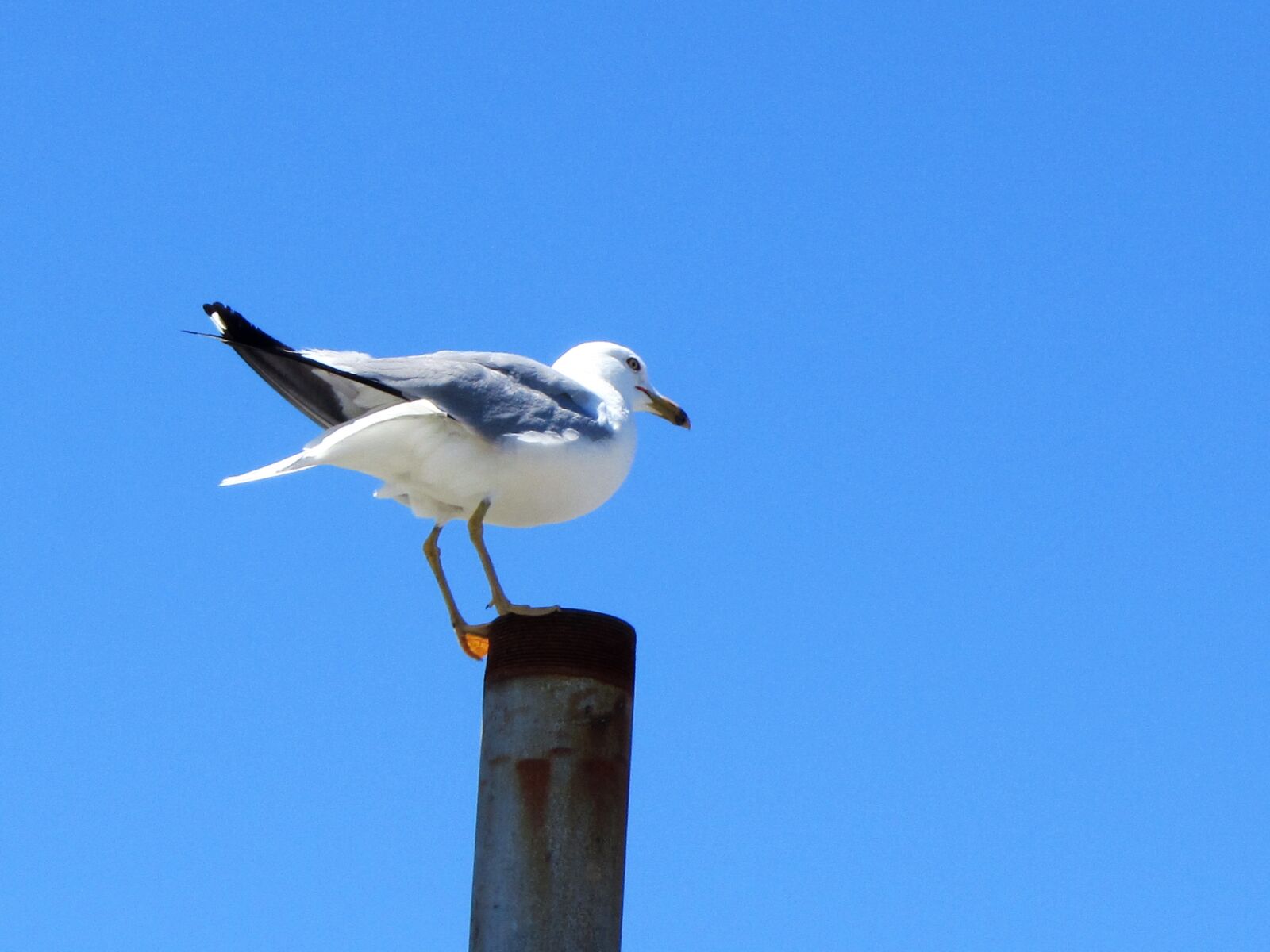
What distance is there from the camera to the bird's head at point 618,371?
8.45m

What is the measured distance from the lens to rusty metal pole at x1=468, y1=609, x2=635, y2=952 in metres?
4.98

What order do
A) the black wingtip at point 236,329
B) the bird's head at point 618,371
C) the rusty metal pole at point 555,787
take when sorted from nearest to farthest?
the rusty metal pole at point 555,787 → the black wingtip at point 236,329 → the bird's head at point 618,371

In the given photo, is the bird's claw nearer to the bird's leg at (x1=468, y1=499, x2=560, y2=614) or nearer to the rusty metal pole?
the bird's leg at (x1=468, y1=499, x2=560, y2=614)

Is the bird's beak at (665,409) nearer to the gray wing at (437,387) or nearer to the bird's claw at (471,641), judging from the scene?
the gray wing at (437,387)

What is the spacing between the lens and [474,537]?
25.8 feet

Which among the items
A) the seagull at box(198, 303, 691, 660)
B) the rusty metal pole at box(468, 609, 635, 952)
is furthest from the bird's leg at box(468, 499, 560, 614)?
the rusty metal pole at box(468, 609, 635, 952)

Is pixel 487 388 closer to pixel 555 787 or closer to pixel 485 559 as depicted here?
pixel 485 559

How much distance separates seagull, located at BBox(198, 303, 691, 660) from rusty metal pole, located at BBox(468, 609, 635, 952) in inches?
66.9

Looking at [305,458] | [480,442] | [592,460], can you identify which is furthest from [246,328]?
[592,460]

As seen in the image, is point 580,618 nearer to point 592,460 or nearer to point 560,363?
point 592,460

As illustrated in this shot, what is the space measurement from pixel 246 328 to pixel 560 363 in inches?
76.3

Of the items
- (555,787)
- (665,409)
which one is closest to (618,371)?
(665,409)

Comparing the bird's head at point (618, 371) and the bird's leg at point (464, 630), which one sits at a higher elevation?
the bird's head at point (618, 371)

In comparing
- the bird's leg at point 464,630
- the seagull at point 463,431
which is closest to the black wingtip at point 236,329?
the seagull at point 463,431
